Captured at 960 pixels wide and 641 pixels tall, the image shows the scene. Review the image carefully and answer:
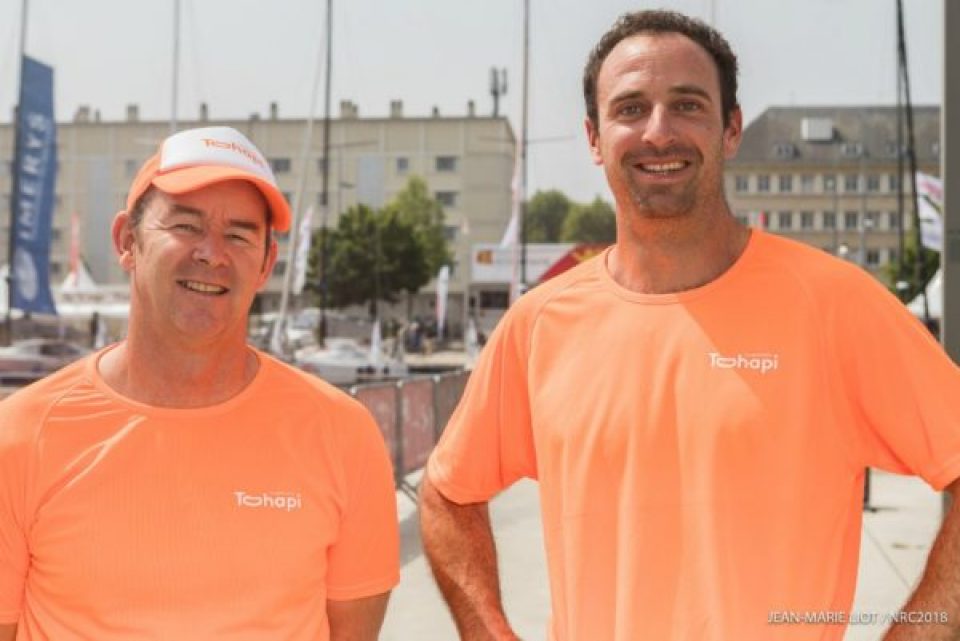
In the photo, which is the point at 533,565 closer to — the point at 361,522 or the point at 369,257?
the point at 361,522

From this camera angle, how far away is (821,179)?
11919 centimetres

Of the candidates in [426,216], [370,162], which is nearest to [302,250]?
[426,216]

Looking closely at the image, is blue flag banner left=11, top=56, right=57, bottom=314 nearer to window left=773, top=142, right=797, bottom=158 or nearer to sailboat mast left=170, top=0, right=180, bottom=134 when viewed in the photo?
sailboat mast left=170, top=0, right=180, bottom=134

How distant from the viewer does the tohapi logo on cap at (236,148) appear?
2562mm

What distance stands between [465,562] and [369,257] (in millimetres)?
76831

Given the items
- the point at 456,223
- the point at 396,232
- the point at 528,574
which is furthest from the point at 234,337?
the point at 456,223

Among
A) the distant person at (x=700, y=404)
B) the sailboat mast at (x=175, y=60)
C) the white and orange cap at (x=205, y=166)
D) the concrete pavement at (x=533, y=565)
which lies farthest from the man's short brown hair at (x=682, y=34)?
the sailboat mast at (x=175, y=60)

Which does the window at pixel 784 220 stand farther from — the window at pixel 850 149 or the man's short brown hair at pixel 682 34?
the man's short brown hair at pixel 682 34

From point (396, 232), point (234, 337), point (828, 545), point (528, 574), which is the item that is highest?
point (396, 232)

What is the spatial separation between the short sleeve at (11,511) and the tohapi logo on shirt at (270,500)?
0.42m

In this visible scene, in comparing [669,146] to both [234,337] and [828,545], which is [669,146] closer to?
[828,545]

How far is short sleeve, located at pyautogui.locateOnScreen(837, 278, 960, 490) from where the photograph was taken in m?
2.23

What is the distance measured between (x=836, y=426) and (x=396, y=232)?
256ft

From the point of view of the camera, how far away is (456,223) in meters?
95.9
